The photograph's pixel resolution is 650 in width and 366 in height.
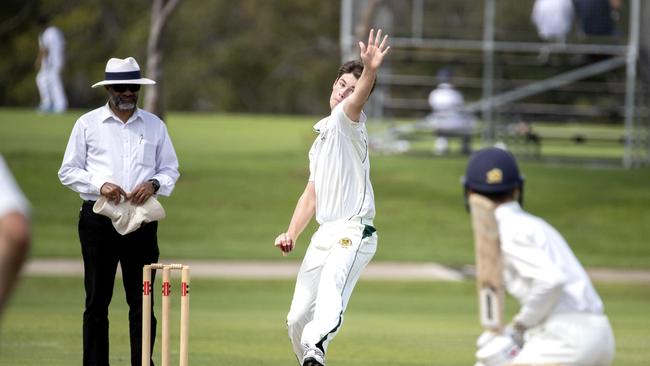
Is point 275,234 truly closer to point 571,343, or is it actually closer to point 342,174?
point 342,174

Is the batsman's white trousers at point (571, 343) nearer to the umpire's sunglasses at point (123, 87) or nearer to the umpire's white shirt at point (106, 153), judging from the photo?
the umpire's white shirt at point (106, 153)

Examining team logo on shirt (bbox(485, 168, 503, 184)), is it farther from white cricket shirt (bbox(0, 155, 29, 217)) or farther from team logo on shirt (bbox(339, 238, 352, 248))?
team logo on shirt (bbox(339, 238, 352, 248))

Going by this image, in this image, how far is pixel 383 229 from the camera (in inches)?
878

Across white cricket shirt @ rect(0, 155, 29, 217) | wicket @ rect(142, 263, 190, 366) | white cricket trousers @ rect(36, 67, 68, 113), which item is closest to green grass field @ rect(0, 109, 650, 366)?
white cricket trousers @ rect(36, 67, 68, 113)

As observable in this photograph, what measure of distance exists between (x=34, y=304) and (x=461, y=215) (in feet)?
30.5

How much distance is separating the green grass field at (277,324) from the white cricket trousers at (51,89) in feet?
39.6

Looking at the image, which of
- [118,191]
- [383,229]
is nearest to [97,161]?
[118,191]

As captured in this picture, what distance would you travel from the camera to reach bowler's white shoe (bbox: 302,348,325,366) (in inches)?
292

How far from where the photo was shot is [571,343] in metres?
5.44

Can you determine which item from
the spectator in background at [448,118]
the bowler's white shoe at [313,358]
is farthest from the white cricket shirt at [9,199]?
the spectator in background at [448,118]

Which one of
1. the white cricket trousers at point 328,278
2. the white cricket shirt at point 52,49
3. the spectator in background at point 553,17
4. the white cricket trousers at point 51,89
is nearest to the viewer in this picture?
the white cricket trousers at point 328,278

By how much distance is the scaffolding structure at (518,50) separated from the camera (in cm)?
2503

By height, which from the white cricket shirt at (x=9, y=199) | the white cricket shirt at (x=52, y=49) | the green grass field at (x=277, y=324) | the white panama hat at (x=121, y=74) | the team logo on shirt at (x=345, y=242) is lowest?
the green grass field at (x=277, y=324)

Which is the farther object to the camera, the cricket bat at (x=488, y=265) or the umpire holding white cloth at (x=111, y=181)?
the umpire holding white cloth at (x=111, y=181)
